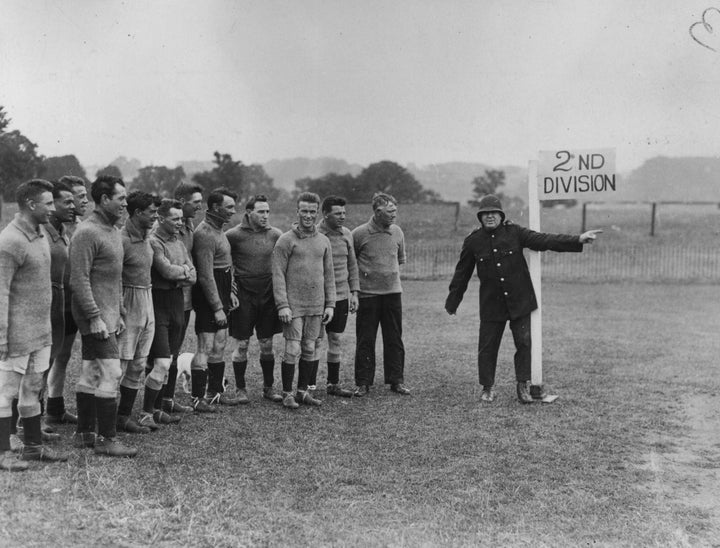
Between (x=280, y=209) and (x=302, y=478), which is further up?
(x=280, y=209)

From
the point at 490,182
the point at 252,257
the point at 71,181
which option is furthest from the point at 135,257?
the point at 490,182

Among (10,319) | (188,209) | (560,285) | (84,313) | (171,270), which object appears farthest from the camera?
(560,285)

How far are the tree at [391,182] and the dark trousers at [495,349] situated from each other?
30245mm

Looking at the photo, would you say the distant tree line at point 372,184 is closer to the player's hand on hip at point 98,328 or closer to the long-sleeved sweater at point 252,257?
the long-sleeved sweater at point 252,257

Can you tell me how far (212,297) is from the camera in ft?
22.8

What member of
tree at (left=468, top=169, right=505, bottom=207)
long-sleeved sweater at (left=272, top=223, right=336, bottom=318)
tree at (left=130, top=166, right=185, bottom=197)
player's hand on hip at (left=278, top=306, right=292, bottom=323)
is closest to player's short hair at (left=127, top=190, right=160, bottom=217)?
long-sleeved sweater at (left=272, top=223, right=336, bottom=318)

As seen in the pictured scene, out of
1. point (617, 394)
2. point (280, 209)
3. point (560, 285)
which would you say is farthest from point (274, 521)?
point (280, 209)

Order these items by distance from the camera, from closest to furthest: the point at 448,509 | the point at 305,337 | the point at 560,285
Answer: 1. the point at 448,509
2. the point at 305,337
3. the point at 560,285

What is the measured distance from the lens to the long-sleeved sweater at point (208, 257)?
6.96 meters

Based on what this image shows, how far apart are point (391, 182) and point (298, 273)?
35.5 m

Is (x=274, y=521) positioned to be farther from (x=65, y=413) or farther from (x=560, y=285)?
(x=560, y=285)

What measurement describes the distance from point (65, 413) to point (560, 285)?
21.7 metres

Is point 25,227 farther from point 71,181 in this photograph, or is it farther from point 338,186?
point 338,186

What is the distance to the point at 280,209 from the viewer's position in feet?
111
